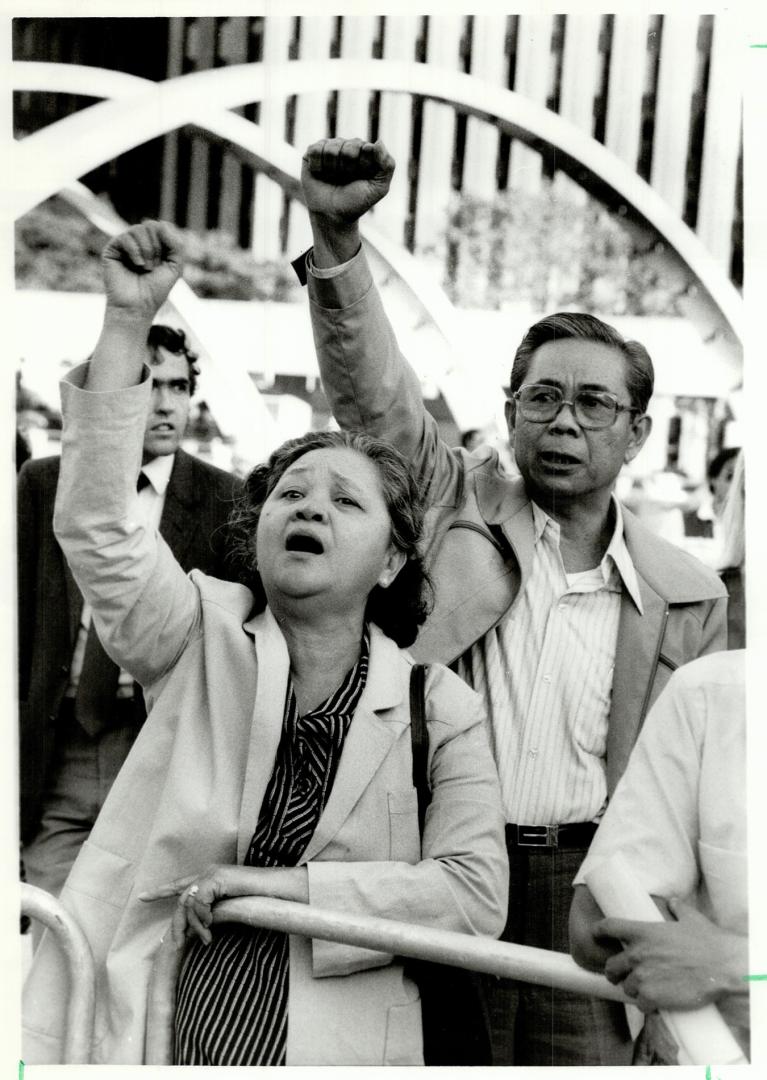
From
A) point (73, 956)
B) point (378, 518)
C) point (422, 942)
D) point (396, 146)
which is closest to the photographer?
point (422, 942)

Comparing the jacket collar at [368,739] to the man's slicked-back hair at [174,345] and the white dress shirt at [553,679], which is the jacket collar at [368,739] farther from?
the man's slicked-back hair at [174,345]

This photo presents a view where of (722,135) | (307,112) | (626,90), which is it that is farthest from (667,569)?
(307,112)

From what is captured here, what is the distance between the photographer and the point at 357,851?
2.21 m

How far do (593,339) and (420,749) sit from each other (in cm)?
100

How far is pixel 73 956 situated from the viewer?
2.13 m

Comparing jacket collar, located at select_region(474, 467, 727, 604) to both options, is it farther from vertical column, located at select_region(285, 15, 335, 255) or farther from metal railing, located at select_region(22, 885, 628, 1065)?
metal railing, located at select_region(22, 885, 628, 1065)

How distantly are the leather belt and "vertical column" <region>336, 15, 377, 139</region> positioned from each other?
1.49m

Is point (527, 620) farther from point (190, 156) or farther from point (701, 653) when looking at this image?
point (190, 156)

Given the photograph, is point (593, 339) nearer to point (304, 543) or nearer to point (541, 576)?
point (541, 576)

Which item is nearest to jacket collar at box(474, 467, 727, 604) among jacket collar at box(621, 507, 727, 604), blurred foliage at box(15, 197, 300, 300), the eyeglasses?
jacket collar at box(621, 507, 727, 604)

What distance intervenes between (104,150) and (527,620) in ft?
4.47

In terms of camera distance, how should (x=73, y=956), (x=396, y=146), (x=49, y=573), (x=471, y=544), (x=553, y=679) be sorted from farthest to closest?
(x=49, y=573), (x=396, y=146), (x=471, y=544), (x=553, y=679), (x=73, y=956)

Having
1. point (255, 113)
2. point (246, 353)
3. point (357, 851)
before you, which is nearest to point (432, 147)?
point (255, 113)

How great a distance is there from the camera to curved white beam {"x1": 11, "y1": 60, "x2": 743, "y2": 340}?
2812 mm
